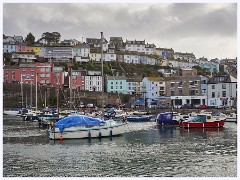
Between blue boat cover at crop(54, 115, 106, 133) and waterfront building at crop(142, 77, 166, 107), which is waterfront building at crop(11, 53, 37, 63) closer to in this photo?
waterfront building at crop(142, 77, 166, 107)

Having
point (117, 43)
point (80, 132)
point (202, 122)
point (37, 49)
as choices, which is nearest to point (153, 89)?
point (202, 122)

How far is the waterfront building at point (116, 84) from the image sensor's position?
320ft

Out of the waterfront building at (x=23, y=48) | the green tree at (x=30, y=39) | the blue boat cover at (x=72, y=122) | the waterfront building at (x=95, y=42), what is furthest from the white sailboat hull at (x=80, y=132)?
the waterfront building at (x=95, y=42)

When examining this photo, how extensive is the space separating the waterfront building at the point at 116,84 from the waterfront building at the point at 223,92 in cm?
2751

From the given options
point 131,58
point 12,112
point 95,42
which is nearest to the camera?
point 12,112

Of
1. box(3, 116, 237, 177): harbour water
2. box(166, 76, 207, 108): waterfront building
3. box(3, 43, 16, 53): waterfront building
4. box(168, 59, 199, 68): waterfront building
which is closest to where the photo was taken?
box(3, 116, 237, 177): harbour water

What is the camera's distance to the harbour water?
1944 cm

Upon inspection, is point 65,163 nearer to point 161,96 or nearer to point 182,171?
point 182,171

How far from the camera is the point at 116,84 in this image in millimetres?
98000

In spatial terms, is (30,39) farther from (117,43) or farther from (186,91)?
(186,91)

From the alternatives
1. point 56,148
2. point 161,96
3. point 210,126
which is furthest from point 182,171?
point 161,96

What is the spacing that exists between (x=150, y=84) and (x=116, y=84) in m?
10.5

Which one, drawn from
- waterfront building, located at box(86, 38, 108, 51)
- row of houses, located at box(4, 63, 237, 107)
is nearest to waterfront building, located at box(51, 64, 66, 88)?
row of houses, located at box(4, 63, 237, 107)

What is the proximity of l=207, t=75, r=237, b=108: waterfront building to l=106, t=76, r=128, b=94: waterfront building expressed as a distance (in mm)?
27510
